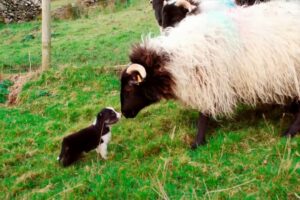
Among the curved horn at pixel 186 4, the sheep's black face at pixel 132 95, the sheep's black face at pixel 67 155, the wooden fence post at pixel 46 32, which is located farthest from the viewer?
the wooden fence post at pixel 46 32

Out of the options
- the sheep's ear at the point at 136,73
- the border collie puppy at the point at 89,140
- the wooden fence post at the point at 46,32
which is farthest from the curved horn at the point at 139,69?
the wooden fence post at the point at 46,32

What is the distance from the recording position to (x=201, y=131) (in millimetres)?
6055

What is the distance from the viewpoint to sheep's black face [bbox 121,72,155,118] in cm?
623

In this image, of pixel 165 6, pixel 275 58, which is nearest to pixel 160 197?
pixel 275 58

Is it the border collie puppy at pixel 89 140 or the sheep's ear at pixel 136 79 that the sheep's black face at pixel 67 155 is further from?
the sheep's ear at pixel 136 79

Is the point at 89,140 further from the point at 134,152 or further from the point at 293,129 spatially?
the point at 293,129

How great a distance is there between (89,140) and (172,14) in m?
3.71

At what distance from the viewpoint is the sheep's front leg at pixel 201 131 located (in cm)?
599

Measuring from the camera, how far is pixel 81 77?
9734 mm

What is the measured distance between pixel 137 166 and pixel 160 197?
1119 millimetres

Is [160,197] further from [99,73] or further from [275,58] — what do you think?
[99,73]

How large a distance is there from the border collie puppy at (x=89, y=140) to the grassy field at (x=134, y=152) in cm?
13

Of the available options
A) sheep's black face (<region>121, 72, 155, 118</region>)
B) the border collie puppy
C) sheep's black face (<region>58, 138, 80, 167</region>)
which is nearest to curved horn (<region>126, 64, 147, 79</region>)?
sheep's black face (<region>121, 72, 155, 118</region>)

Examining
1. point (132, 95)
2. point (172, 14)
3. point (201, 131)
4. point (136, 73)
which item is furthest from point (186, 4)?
point (201, 131)
